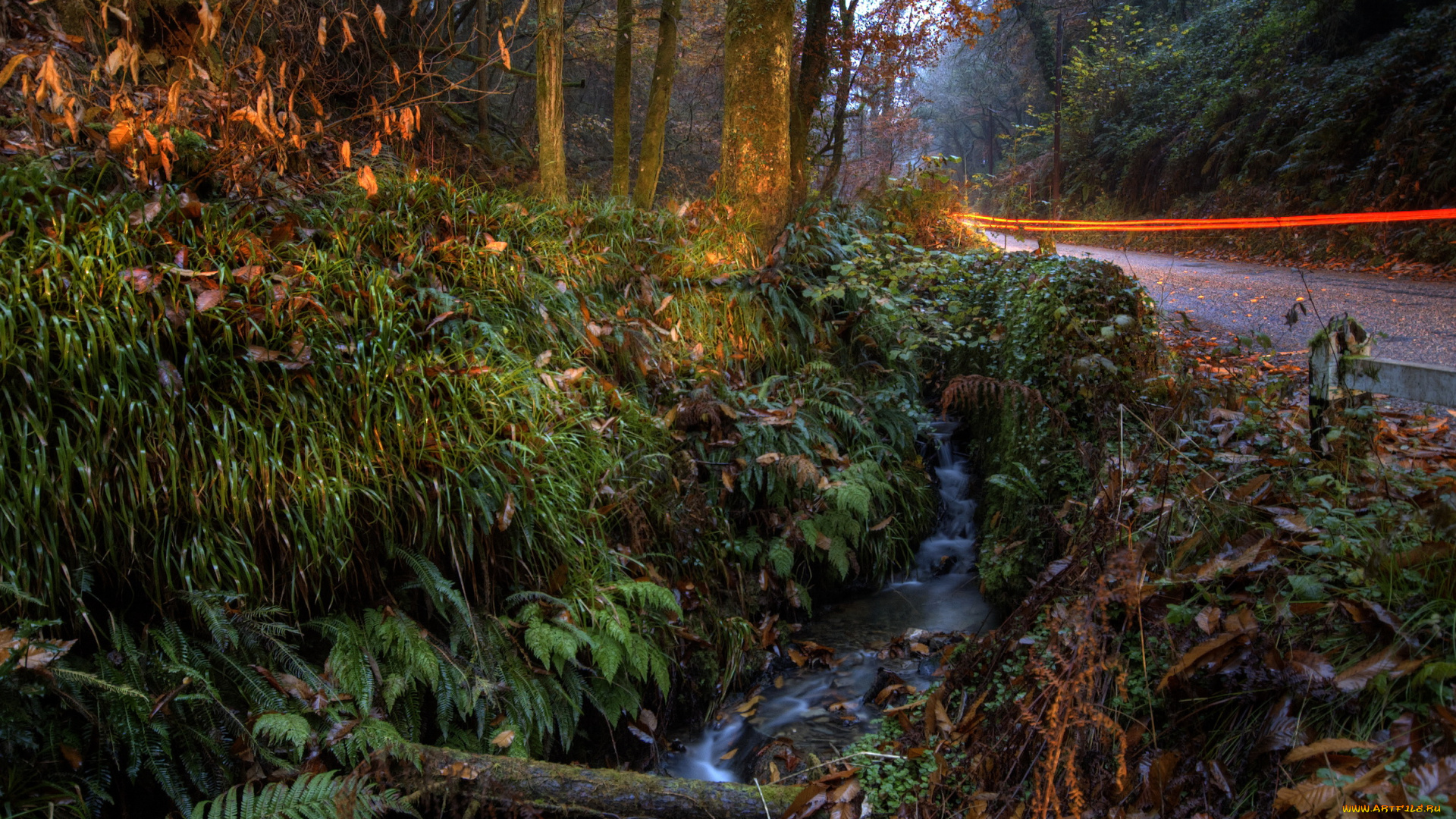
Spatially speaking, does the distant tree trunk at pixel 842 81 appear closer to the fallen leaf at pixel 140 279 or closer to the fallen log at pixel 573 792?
the fallen leaf at pixel 140 279

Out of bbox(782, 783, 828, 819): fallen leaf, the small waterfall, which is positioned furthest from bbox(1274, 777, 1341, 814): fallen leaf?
the small waterfall

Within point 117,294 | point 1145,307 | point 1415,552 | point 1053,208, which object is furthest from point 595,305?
point 1053,208

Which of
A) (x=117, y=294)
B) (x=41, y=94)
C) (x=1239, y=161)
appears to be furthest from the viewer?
(x=1239, y=161)

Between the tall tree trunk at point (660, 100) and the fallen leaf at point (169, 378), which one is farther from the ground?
the tall tree trunk at point (660, 100)

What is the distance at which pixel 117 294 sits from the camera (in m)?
2.98

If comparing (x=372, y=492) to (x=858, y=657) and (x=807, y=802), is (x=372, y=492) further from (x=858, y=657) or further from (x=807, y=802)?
(x=858, y=657)

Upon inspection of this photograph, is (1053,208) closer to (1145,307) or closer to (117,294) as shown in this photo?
(1145,307)

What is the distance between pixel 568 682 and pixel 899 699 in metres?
1.74

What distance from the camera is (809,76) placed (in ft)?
35.4

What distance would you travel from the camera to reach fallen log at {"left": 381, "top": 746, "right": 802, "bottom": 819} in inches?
95.1

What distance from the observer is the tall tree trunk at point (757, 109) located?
6965 mm

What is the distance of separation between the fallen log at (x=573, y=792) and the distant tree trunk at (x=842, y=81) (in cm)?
896

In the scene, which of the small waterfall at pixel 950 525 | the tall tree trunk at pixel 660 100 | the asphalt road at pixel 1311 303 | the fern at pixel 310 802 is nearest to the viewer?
the fern at pixel 310 802

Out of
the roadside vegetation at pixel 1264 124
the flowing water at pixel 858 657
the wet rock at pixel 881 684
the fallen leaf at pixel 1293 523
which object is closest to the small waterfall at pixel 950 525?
the flowing water at pixel 858 657
